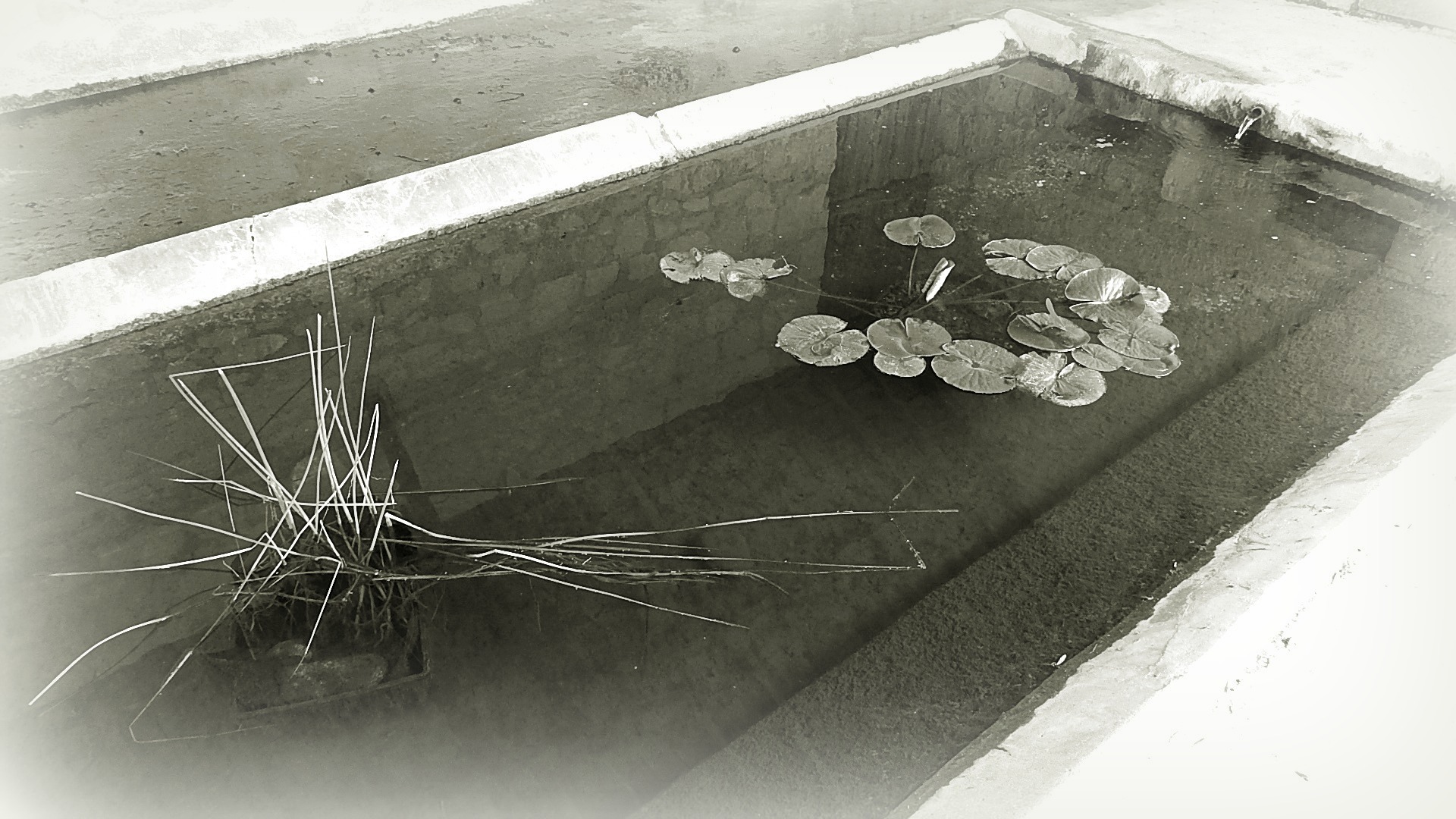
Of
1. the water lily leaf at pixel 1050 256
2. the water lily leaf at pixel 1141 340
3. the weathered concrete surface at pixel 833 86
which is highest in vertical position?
the weathered concrete surface at pixel 833 86

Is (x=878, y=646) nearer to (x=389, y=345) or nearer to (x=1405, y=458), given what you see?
(x=1405, y=458)

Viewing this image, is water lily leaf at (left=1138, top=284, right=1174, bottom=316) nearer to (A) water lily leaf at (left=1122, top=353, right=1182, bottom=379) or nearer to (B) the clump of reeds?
(A) water lily leaf at (left=1122, top=353, right=1182, bottom=379)

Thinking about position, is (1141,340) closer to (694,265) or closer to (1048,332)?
(1048,332)

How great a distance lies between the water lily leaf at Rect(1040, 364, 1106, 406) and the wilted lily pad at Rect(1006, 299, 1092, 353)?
0.11m

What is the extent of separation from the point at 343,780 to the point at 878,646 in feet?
3.49

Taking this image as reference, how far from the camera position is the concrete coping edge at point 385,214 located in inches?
102

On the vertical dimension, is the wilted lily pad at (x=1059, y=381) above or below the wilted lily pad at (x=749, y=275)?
below

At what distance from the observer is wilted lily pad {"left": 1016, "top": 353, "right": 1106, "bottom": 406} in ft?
8.11

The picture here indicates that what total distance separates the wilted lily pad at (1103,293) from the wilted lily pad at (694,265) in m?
1.14

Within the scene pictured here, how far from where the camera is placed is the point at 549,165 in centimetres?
329

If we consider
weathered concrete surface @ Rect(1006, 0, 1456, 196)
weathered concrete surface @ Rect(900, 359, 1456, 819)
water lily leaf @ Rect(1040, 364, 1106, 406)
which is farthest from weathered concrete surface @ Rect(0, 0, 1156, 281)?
weathered concrete surface @ Rect(900, 359, 1456, 819)

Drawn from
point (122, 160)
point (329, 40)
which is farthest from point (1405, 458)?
point (329, 40)

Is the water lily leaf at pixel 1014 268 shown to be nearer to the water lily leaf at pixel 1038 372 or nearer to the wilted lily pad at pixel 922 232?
the wilted lily pad at pixel 922 232

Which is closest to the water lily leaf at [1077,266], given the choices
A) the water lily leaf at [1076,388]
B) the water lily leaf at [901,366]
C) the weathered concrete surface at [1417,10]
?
the water lily leaf at [1076,388]
